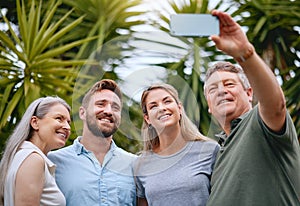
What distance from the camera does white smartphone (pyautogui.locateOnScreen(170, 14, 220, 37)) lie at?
79.3 inches

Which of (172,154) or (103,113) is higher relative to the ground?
(103,113)

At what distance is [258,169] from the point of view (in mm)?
2459

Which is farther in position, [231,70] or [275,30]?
[275,30]

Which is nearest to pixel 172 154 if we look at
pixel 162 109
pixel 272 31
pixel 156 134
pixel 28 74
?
pixel 156 134

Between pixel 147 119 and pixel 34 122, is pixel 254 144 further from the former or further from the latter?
pixel 34 122

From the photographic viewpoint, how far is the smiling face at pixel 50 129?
311cm

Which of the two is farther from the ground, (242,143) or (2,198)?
(242,143)

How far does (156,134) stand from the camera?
2.98m

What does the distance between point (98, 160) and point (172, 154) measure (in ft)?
1.29

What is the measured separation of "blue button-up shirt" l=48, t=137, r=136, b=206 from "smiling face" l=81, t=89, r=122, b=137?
143mm

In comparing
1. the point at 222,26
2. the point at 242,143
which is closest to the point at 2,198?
the point at 242,143

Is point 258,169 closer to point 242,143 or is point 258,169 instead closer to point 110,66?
point 242,143

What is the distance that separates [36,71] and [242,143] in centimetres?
387

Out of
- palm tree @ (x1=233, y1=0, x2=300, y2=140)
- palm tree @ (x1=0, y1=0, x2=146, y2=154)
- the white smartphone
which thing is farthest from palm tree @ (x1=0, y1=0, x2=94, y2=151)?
the white smartphone
